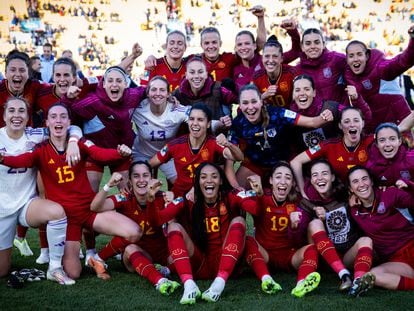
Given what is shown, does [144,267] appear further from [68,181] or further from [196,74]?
[196,74]

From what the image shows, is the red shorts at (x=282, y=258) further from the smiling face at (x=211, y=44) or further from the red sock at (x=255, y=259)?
the smiling face at (x=211, y=44)

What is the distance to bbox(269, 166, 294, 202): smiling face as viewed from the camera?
12.9 ft

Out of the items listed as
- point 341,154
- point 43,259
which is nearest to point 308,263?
point 341,154

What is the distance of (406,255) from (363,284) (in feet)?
1.74

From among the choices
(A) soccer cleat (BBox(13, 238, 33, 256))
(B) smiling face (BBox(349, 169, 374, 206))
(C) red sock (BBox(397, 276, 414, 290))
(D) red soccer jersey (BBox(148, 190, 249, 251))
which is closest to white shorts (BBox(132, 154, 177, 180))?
(D) red soccer jersey (BBox(148, 190, 249, 251))

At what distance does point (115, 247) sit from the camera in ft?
13.4

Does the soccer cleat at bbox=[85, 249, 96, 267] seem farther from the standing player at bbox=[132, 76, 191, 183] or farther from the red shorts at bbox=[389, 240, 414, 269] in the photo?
the red shorts at bbox=[389, 240, 414, 269]

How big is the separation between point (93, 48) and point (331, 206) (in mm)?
15282

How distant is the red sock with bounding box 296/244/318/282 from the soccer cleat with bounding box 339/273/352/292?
0.20m

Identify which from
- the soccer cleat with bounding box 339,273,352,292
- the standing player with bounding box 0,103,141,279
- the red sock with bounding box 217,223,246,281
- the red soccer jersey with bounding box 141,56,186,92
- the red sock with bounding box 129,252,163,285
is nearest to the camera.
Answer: the soccer cleat with bounding box 339,273,352,292

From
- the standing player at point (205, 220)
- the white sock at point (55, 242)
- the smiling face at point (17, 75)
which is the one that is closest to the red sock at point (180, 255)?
the standing player at point (205, 220)

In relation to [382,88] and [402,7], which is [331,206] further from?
[402,7]

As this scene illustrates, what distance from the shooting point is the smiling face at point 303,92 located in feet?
14.3

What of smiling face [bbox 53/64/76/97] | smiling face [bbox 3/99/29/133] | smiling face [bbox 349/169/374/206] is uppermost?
smiling face [bbox 53/64/76/97]
